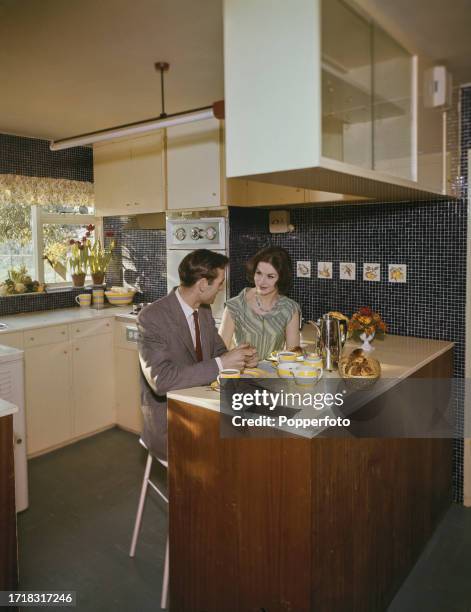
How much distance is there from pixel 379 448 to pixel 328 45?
61.2 inches

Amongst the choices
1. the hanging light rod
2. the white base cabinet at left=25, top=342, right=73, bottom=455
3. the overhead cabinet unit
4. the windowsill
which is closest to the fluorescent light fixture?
the hanging light rod

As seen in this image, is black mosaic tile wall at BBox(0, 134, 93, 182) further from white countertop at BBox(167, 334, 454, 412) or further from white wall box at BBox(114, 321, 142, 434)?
white countertop at BBox(167, 334, 454, 412)

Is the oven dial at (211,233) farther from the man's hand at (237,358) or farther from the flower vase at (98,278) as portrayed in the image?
the man's hand at (237,358)

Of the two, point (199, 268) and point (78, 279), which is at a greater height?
point (199, 268)

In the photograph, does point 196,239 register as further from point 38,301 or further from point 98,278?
point 38,301

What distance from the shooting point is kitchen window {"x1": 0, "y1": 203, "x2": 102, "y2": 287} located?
4543mm

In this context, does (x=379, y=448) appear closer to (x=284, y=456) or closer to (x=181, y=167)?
(x=284, y=456)

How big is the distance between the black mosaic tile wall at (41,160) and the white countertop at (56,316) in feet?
3.94

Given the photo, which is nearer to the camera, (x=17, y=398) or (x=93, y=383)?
(x=17, y=398)

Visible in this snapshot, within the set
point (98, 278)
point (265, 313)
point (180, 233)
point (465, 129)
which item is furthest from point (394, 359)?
point (98, 278)

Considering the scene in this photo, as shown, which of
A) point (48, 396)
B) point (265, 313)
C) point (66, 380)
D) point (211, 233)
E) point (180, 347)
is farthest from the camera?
point (66, 380)

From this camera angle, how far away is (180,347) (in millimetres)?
2289

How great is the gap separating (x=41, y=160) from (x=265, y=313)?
2.74 metres

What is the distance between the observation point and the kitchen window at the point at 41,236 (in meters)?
4.54
